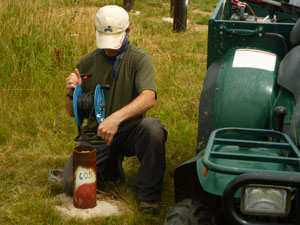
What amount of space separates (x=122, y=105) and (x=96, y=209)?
0.71 meters

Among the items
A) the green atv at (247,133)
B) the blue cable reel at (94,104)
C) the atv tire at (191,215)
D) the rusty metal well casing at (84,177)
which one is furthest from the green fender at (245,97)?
the rusty metal well casing at (84,177)

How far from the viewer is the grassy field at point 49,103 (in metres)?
3.41

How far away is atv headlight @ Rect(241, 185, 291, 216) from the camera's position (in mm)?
1771

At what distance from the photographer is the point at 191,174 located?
2.49 m

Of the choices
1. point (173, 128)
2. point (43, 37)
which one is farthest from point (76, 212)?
point (43, 37)

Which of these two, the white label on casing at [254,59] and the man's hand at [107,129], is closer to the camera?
the white label on casing at [254,59]

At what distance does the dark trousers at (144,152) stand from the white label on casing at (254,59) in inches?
29.0

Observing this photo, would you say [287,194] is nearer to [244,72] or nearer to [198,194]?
[198,194]

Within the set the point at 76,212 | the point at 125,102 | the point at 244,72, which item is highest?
the point at 244,72

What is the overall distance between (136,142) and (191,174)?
904mm

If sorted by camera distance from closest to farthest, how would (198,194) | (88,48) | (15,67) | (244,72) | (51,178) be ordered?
(198,194), (244,72), (51,178), (15,67), (88,48)

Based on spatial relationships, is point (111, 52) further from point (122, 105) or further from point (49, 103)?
point (49, 103)

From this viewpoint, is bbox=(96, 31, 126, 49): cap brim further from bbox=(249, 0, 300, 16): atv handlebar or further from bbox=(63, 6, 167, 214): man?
bbox=(249, 0, 300, 16): atv handlebar

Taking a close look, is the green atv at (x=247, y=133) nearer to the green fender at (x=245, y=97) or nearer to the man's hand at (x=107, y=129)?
the green fender at (x=245, y=97)
